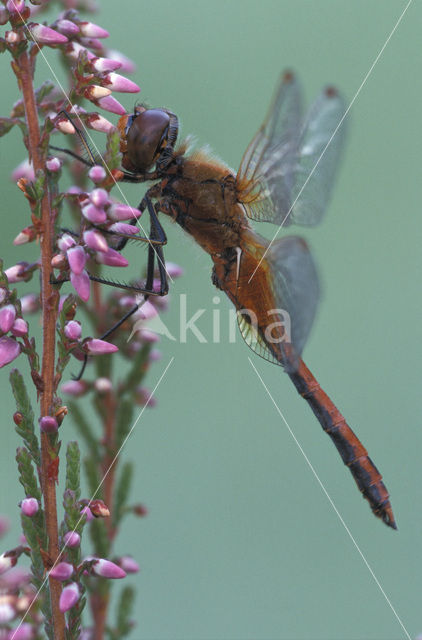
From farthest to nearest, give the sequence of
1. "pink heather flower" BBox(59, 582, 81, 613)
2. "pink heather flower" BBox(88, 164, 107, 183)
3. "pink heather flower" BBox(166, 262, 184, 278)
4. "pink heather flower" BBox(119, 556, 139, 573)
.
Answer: "pink heather flower" BBox(166, 262, 184, 278)
"pink heather flower" BBox(119, 556, 139, 573)
"pink heather flower" BBox(88, 164, 107, 183)
"pink heather flower" BBox(59, 582, 81, 613)

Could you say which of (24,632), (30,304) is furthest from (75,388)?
(24,632)

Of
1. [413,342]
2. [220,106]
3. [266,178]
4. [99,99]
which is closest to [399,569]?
[413,342]

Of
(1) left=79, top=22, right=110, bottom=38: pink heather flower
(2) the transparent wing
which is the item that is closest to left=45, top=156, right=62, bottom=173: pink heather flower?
(1) left=79, top=22, right=110, bottom=38: pink heather flower

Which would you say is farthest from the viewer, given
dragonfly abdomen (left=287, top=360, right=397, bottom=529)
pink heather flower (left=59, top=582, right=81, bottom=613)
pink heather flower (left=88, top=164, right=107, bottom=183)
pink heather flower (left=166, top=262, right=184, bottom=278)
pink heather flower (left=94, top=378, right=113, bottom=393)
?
dragonfly abdomen (left=287, top=360, right=397, bottom=529)

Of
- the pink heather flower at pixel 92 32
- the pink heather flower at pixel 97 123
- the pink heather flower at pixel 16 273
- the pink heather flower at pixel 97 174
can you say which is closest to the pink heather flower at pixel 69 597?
the pink heather flower at pixel 16 273

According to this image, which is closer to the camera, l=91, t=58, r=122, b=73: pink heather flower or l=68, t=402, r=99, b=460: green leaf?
l=91, t=58, r=122, b=73: pink heather flower

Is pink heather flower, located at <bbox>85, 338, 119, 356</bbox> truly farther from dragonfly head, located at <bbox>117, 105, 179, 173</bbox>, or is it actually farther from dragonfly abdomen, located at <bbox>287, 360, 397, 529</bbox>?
dragonfly abdomen, located at <bbox>287, 360, 397, 529</bbox>

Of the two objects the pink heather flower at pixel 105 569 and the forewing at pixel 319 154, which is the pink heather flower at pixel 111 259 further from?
the forewing at pixel 319 154
